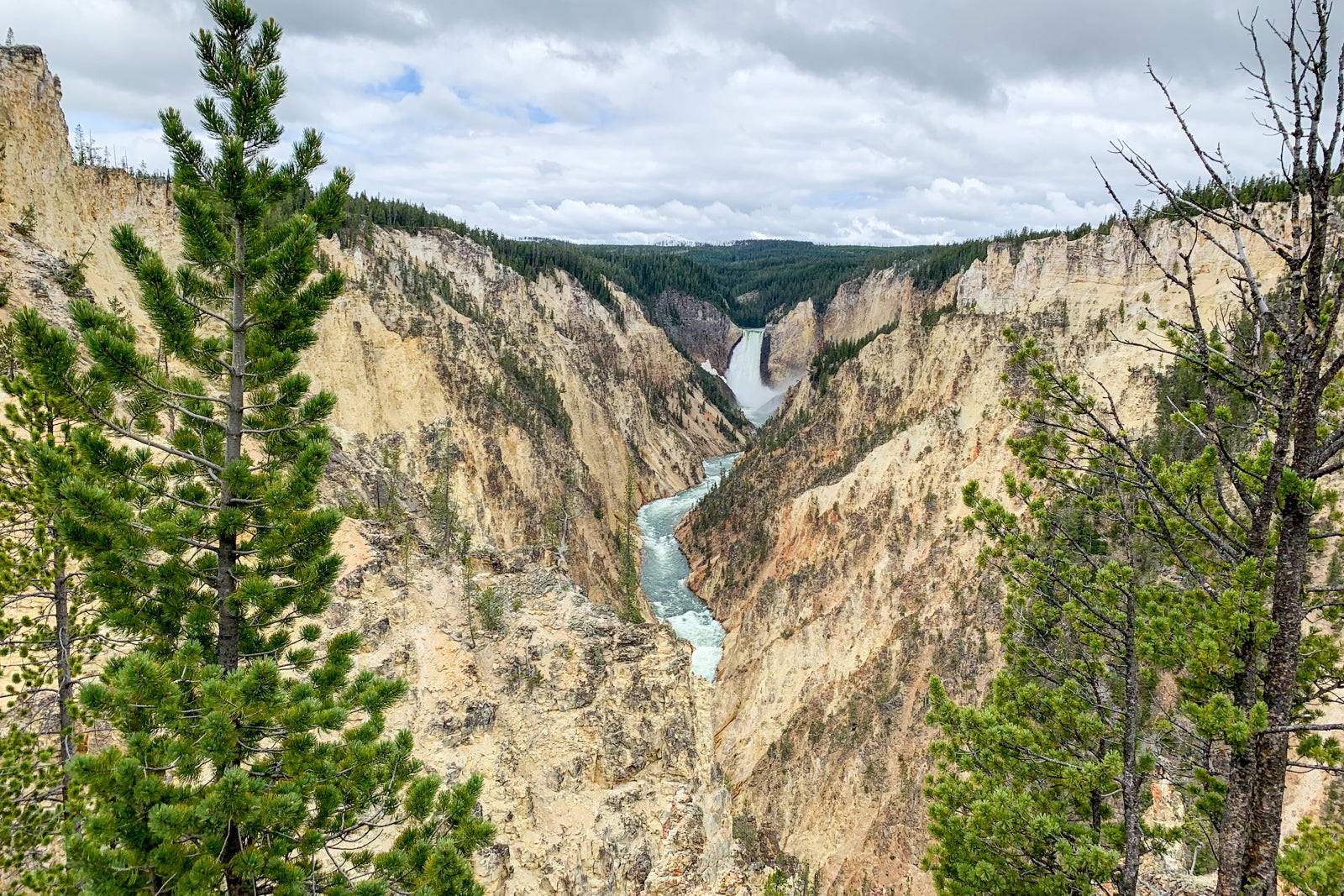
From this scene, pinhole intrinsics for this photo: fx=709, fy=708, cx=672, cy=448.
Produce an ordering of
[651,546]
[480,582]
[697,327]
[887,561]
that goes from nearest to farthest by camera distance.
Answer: [480,582], [887,561], [651,546], [697,327]

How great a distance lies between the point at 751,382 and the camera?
333 feet

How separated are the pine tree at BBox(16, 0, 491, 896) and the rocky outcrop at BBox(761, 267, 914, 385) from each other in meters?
61.4

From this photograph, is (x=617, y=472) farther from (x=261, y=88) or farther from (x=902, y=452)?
(x=261, y=88)

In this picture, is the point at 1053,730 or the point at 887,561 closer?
the point at 1053,730

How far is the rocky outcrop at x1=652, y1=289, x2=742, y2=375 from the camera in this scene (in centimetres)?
10544

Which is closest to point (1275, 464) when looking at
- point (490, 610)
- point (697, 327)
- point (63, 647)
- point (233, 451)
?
point (233, 451)

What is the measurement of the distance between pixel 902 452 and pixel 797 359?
208 feet

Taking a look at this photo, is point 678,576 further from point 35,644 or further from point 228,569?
point 228,569

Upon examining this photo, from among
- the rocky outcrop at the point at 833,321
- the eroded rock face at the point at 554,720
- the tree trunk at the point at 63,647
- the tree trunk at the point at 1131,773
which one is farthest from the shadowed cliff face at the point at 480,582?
the rocky outcrop at the point at 833,321

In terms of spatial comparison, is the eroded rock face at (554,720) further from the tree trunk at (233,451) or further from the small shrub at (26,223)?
the small shrub at (26,223)

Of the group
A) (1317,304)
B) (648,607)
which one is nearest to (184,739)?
(1317,304)

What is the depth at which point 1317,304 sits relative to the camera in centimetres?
479

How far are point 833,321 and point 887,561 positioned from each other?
6167 cm

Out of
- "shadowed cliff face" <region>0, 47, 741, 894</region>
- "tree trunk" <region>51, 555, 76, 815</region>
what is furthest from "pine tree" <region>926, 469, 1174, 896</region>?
"tree trunk" <region>51, 555, 76, 815</region>
